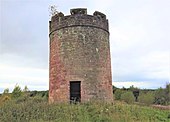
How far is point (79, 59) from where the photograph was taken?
14938 millimetres

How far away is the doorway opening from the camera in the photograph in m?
15.0

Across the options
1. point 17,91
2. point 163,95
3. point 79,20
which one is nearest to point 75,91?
point 79,20

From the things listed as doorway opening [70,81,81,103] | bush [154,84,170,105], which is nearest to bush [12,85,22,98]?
bush [154,84,170,105]

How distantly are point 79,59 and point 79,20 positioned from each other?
7.44 feet

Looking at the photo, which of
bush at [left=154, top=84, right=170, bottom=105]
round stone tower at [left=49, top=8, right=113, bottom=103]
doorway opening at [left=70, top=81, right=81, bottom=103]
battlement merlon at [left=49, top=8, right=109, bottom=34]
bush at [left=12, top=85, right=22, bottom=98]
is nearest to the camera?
round stone tower at [left=49, top=8, right=113, bottom=103]

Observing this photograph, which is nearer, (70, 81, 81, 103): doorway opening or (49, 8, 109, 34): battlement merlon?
(70, 81, 81, 103): doorway opening

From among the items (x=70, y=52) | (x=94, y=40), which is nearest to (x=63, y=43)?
(x=70, y=52)

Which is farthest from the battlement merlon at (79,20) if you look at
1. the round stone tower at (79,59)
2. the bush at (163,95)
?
the bush at (163,95)

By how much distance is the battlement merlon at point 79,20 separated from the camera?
15534mm

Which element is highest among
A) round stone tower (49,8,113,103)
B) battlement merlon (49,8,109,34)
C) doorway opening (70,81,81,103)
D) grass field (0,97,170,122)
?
battlement merlon (49,8,109,34)

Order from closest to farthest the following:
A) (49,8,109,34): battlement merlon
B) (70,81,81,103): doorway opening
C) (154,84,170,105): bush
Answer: (70,81,81,103): doorway opening, (49,8,109,34): battlement merlon, (154,84,170,105): bush

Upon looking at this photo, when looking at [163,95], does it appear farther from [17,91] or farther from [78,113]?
[78,113]

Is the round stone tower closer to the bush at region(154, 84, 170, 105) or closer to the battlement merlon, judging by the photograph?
the battlement merlon

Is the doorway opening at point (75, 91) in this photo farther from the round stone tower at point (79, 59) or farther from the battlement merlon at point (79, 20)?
the battlement merlon at point (79, 20)
